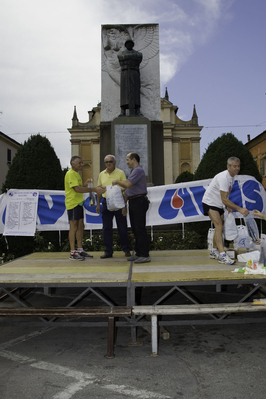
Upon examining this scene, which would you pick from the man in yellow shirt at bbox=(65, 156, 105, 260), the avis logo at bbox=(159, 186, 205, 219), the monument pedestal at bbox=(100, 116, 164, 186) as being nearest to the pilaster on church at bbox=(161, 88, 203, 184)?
the monument pedestal at bbox=(100, 116, 164, 186)

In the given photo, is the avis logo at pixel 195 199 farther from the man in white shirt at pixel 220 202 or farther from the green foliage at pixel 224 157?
the man in white shirt at pixel 220 202

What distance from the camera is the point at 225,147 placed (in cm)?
899

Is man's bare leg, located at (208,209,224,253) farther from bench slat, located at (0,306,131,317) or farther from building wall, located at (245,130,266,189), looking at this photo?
building wall, located at (245,130,266,189)

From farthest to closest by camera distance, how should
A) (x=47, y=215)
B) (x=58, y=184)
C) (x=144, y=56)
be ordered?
(x=144, y=56) < (x=58, y=184) < (x=47, y=215)

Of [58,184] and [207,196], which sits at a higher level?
[58,184]

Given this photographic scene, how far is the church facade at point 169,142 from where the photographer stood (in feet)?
170

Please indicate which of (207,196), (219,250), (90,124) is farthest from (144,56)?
(90,124)

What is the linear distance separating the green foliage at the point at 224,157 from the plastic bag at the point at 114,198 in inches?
156

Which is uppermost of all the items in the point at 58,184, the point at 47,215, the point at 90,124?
the point at 90,124

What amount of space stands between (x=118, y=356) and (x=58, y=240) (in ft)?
18.3

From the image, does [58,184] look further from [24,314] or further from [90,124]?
[90,124]

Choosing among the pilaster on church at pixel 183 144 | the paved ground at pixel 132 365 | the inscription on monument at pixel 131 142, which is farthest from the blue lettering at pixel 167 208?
the pilaster on church at pixel 183 144

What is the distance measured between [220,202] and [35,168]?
5.40 m

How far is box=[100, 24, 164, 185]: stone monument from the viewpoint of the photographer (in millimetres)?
10875
